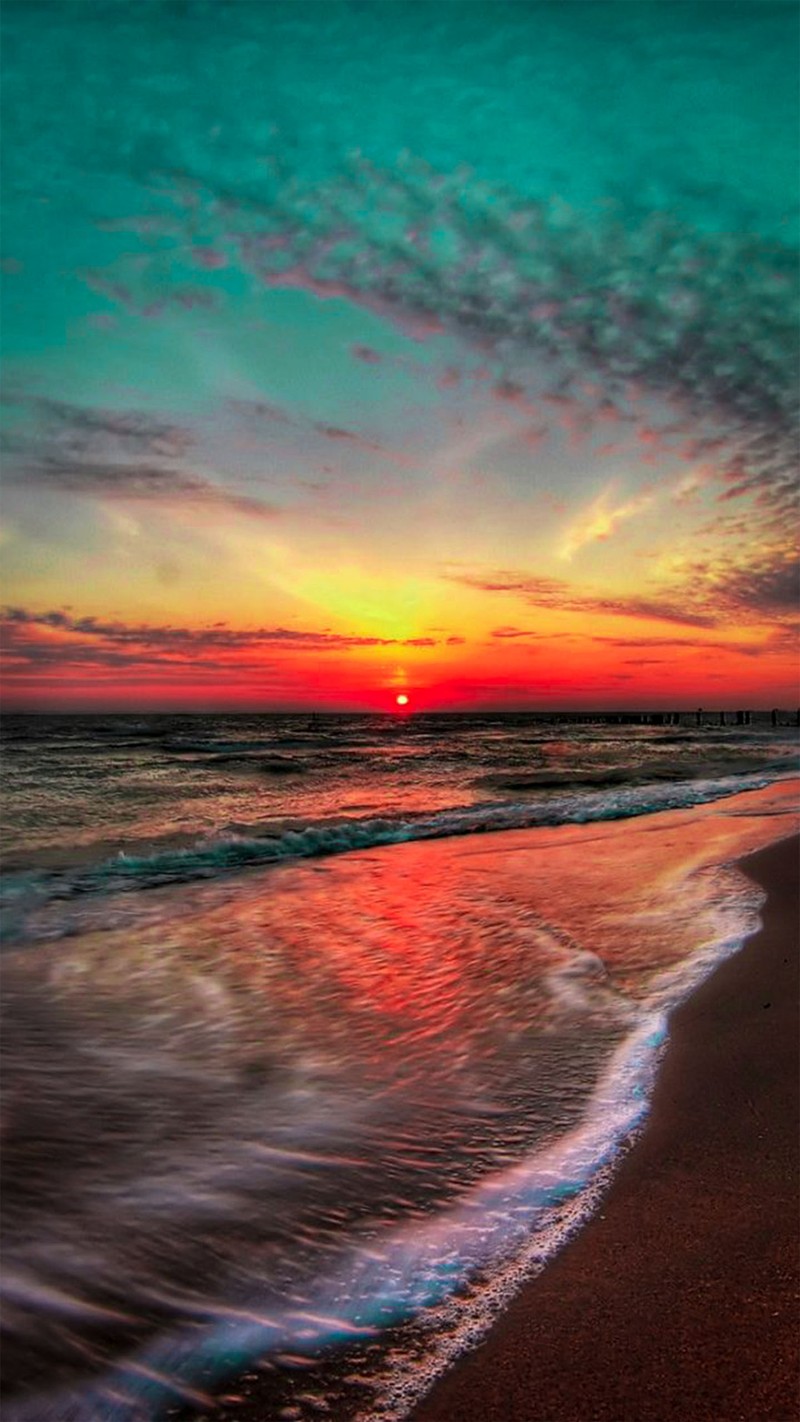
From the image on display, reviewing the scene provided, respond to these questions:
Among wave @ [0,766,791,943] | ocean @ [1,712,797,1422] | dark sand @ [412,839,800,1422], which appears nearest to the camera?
dark sand @ [412,839,800,1422]

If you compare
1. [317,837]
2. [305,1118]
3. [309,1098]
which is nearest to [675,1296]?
[305,1118]

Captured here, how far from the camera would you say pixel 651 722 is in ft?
374

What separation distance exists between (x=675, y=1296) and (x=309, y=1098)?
2.21 m

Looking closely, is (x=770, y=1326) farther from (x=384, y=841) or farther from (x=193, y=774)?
(x=193, y=774)

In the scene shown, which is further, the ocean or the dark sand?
the ocean

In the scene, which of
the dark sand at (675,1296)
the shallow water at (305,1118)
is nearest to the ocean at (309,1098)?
the shallow water at (305,1118)

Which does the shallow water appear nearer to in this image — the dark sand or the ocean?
the ocean

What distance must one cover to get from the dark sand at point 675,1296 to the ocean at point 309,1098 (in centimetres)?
14

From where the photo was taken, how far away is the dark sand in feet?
7.43

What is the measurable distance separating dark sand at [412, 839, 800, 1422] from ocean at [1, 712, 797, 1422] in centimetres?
14

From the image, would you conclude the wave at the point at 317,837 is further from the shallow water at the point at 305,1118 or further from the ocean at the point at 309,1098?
the shallow water at the point at 305,1118

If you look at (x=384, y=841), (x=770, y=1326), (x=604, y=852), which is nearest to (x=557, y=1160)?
(x=770, y=1326)

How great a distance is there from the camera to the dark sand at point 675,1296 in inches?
89.1

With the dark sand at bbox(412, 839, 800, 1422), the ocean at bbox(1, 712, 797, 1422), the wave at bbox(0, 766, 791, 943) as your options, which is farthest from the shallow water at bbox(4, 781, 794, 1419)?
the wave at bbox(0, 766, 791, 943)
